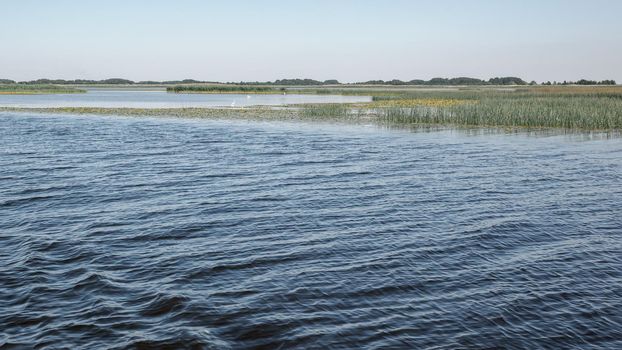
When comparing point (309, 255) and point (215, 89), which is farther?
point (215, 89)

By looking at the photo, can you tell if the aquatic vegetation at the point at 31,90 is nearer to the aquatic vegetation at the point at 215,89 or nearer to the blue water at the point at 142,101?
the blue water at the point at 142,101

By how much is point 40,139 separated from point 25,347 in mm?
27026

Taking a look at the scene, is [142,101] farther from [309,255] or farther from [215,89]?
[309,255]

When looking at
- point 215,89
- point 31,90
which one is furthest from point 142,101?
point 31,90

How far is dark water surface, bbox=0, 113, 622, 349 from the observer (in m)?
7.48

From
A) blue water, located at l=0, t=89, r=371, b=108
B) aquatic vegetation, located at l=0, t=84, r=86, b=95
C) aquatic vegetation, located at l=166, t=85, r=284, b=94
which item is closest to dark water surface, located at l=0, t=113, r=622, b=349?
blue water, located at l=0, t=89, r=371, b=108

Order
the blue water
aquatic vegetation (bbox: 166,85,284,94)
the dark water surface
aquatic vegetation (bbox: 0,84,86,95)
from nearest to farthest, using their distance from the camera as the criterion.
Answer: the dark water surface < the blue water < aquatic vegetation (bbox: 0,84,86,95) < aquatic vegetation (bbox: 166,85,284,94)

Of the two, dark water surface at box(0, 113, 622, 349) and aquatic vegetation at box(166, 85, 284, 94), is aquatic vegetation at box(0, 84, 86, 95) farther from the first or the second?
dark water surface at box(0, 113, 622, 349)

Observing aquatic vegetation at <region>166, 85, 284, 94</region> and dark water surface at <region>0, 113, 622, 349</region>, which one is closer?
dark water surface at <region>0, 113, 622, 349</region>

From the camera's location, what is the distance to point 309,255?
10.6 metres

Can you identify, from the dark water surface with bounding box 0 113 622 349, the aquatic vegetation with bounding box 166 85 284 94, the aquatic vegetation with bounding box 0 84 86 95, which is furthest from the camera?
the aquatic vegetation with bounding box 166 85 284 94

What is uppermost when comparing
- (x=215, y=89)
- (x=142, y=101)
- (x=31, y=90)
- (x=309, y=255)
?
(x=215, y=89)

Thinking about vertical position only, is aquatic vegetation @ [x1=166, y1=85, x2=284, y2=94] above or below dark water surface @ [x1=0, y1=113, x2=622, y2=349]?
above

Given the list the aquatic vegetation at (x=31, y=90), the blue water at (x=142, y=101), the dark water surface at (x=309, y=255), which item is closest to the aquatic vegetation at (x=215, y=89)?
the aquatic vegetation at (x=31, y=90)
